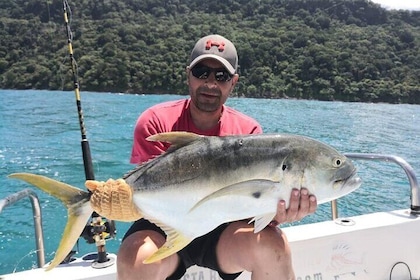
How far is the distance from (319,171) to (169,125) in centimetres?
101

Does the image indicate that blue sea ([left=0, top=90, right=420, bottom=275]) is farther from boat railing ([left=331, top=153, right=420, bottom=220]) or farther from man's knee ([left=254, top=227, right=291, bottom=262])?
boat railing ([left=331, top=153, right=420, bottom=220])

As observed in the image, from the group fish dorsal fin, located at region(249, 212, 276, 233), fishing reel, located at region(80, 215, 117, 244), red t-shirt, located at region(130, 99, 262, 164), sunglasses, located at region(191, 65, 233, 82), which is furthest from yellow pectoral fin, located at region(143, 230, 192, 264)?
sunglasses, located at region(191, 65, 233, 82)

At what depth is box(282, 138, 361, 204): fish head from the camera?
172 cm

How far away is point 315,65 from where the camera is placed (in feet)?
188

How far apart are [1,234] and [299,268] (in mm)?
5572

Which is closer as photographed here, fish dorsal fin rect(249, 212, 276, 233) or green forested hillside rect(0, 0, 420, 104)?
fish dorsal fin rect(249, 212, 276, 233)

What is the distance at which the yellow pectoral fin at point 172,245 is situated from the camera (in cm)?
176

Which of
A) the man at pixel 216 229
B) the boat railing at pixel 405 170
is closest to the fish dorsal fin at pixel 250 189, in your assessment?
the man at pixel 216 229

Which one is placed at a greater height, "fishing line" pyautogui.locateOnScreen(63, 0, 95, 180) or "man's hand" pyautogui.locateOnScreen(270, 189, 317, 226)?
"fishing line" pyautogui.locateOnScreen(63, 0, 95, 180)

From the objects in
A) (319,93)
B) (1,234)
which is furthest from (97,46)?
(1,234)

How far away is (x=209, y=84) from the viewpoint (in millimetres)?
2363

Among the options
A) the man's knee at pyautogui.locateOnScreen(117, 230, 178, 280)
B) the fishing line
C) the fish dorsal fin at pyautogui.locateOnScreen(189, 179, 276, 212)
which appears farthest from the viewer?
the fishing line

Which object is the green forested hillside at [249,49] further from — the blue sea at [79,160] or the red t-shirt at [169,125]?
the red t-shirt at [169,125]

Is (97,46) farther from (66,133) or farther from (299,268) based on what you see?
(299,268)
